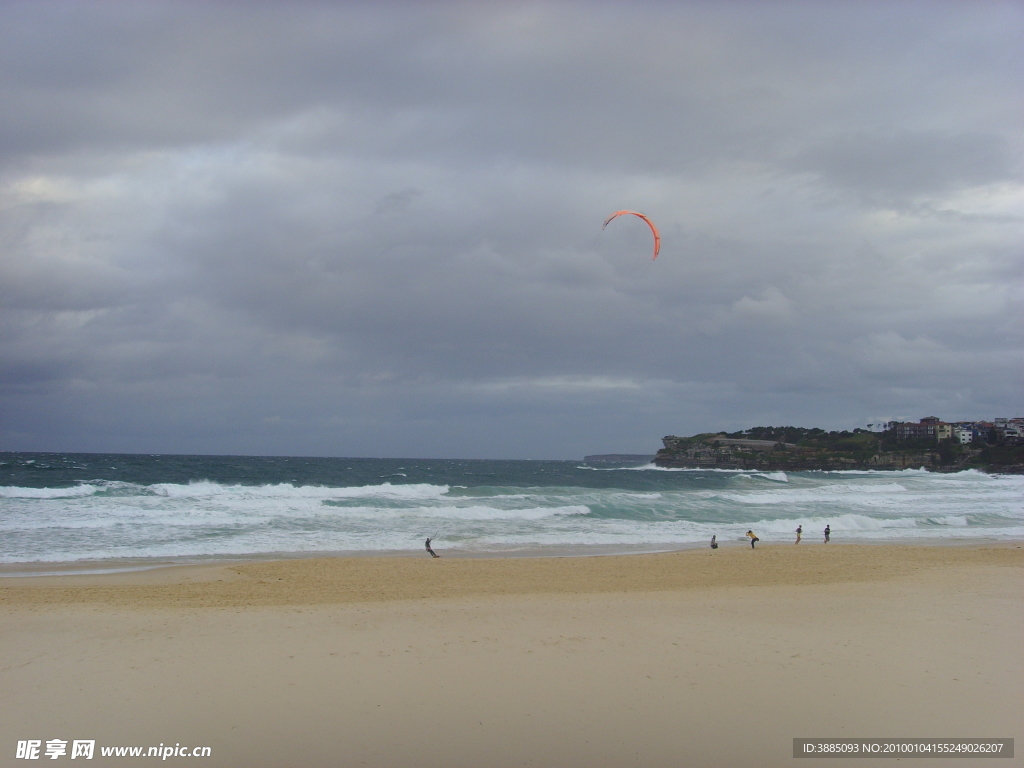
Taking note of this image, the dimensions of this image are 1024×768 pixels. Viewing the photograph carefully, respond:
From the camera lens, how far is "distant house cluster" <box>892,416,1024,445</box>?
114 meters

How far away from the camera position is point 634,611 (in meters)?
9.15

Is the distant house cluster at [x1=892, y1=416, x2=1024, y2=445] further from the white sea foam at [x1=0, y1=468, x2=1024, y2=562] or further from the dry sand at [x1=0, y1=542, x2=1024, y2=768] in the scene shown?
the dry sand at [x1=0, y1=542, x2=1024, y2=768]

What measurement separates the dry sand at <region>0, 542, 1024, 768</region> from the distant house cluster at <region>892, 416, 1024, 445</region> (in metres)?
127

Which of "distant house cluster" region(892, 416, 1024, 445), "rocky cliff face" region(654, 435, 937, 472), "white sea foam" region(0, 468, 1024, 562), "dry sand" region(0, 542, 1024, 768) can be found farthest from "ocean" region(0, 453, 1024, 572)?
"distant house cluster" region(892, 416, 1024, 445)

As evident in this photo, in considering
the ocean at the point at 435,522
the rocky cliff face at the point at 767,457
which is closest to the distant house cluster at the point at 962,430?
the rocky cliff face at the point at 767,457

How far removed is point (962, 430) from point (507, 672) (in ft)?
480

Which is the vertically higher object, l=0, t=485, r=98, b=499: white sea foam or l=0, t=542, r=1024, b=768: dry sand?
l=0, t=542, r=1024, b=768: dry sand

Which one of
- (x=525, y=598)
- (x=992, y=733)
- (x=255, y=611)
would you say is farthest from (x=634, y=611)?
(x=255, y=611)

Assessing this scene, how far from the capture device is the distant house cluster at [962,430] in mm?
114062

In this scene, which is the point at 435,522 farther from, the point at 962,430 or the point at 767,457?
the point at 962,430

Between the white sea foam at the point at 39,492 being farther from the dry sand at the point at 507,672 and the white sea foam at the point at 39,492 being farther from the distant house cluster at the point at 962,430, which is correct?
the distant house cluster at the point at 962,430

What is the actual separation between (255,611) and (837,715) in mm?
7439

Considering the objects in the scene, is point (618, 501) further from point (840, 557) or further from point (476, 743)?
point (476, 743)

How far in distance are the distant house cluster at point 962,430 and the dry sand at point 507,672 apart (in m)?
127
